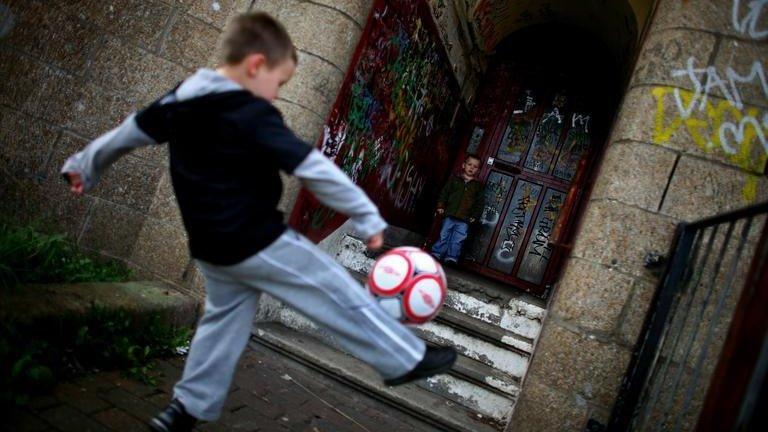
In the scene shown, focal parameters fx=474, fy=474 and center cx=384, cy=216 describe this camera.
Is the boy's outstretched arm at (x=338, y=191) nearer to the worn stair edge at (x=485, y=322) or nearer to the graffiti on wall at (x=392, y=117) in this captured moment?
the graffiti on wall at (x=392, y=117)

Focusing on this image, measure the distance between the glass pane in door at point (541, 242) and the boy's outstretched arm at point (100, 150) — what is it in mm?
5717

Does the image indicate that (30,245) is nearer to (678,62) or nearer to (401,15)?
(401,15)

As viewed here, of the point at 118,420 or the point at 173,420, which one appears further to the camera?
the point at 118,420

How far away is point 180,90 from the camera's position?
1.87 metres

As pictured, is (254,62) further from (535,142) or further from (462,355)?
(535,142)

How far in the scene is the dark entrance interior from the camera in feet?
22.1

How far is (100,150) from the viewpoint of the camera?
1.99 m

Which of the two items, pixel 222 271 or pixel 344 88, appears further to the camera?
pixel 344 88

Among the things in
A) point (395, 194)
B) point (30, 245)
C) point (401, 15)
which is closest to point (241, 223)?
point (30, 245)

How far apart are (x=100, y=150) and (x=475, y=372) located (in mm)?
3012

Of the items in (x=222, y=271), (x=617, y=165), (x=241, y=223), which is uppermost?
(x=617, y=165)

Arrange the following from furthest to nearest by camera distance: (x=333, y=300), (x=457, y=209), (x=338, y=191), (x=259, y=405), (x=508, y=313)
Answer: (x=457, y=209) → (x=508, y=313) → (x=259, y=405) → (x=333, y=300) → (x=338, y=191)

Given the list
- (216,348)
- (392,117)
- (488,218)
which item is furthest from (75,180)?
(488,218)

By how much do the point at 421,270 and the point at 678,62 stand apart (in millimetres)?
2427
